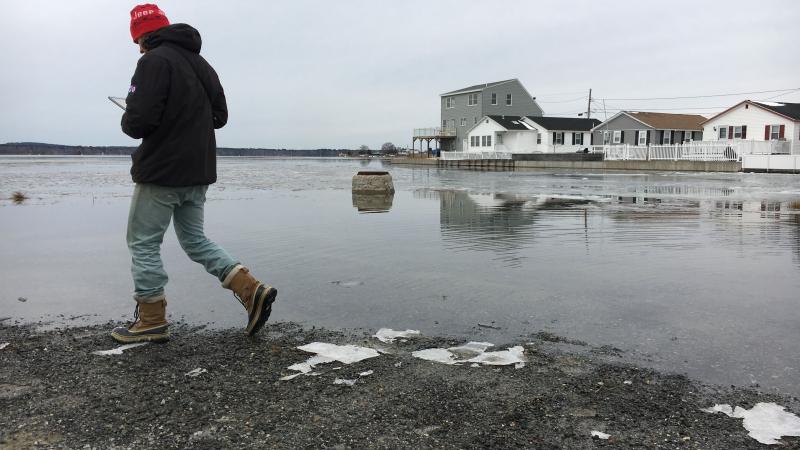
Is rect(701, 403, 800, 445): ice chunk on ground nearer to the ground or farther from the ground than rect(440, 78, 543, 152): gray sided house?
nearer to the ground

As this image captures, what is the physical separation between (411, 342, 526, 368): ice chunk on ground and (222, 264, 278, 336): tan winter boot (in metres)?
1.13

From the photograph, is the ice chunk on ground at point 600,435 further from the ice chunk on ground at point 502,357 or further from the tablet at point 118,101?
the tablet at point 118,101

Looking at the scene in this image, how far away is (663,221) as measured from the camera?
11000 mm

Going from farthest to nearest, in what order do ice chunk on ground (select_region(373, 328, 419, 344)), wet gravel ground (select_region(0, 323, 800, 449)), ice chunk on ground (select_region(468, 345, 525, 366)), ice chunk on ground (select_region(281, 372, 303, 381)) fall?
ice chunk on ground (select_region(373, 328, 419, 344))
ice chunk on ground (select_region(468, 345, 525, 366))
ice chunk on ground (select_region(281, 372, 303, 381))
wet gravel ground (select_region(0, 323, 800, 449))

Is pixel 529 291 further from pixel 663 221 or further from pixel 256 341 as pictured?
pixel 663 221

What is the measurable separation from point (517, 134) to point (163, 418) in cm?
6363

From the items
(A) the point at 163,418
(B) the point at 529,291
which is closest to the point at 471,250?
(B) the point at 529,291

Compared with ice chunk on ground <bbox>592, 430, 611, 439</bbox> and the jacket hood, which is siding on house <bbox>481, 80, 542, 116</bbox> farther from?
ice chunk on ground <bbox>592, 430, 611, 439</bbox>

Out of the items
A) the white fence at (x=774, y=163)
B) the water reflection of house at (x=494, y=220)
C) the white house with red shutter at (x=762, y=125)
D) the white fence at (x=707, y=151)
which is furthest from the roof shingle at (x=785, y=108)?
the water reflection of house at (x=494, y=220)

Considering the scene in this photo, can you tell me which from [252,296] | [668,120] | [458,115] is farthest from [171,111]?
[458,115]

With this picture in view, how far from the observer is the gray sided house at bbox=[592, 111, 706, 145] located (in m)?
55.6

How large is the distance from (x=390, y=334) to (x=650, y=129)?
57.0 metres

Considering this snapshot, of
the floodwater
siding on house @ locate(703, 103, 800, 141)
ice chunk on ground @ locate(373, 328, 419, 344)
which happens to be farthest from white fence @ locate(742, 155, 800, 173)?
ice chunk on ground @ locate(373, 328, 419, 344)

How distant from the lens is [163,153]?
3.96 m
